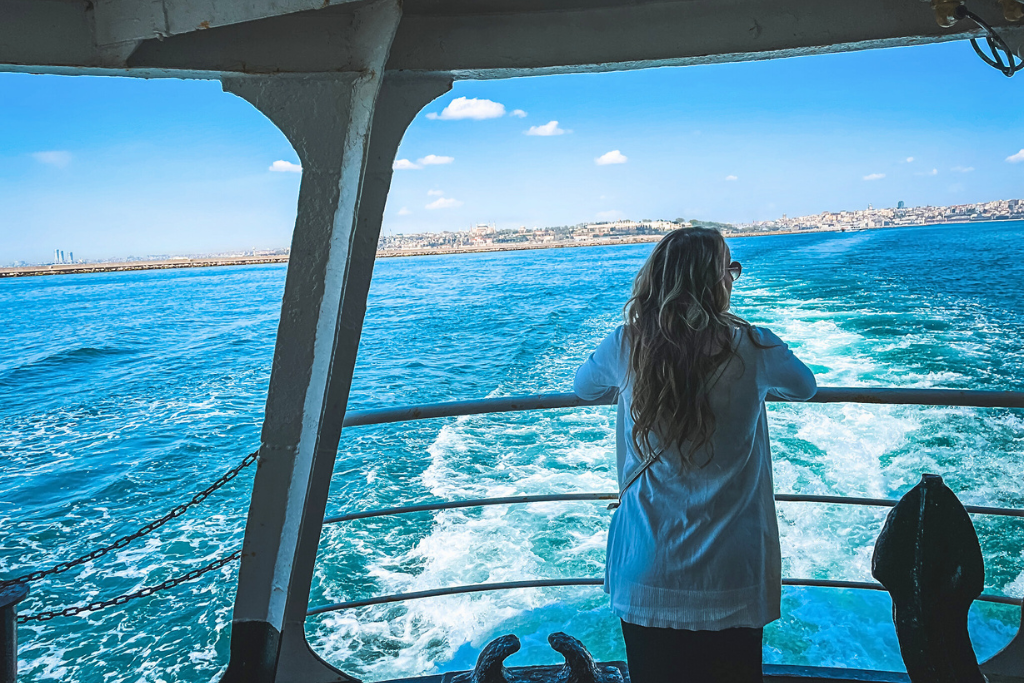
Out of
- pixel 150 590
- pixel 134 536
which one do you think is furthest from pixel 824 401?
pixel 134 536

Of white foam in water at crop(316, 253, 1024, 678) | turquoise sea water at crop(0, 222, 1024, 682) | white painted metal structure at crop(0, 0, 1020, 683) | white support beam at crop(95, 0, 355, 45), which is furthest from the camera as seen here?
turquoise sea water at crop(0, 222, 1024, 682)

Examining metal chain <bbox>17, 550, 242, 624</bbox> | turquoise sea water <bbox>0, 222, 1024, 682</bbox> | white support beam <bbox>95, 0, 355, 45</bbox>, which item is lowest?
turquoise sea water <bbox>0, 222, 1024, 682</bbox>

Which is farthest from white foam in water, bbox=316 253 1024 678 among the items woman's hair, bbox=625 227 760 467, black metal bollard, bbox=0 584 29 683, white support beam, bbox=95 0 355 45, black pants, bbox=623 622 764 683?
white support beam, bbox=95 0 355 45

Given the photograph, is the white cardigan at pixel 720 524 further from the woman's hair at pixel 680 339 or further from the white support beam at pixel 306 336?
the white support beam at pixel 306 336

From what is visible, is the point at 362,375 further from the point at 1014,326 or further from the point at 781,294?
the point at 1014,326

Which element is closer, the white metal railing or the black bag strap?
the black bag strap

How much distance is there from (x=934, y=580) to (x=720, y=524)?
26 cm

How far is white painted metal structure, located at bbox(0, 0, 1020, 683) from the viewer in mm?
1274

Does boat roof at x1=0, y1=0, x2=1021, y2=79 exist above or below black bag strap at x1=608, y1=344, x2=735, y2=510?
above

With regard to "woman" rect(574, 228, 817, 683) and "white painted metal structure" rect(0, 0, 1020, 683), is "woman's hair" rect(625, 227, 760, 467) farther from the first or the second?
"white painted metal structure" rect(0, 0, 1020, 683)

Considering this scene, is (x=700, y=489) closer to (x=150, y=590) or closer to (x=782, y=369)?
(x=782, y=369)

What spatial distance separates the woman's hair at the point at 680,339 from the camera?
35.9 inches

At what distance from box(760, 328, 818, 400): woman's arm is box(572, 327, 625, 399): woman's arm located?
22 centimetres

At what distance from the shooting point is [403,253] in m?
33.0
